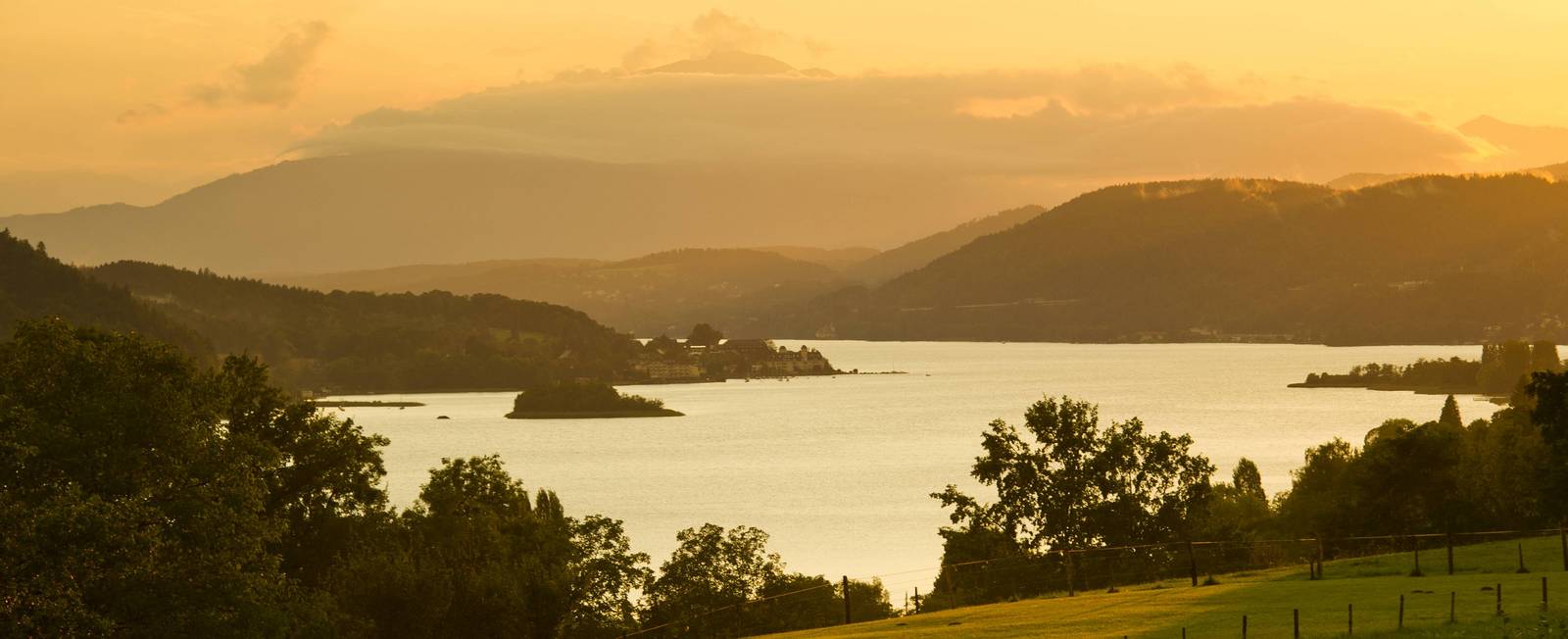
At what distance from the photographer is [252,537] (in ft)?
93.8

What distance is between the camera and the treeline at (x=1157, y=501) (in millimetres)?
44062

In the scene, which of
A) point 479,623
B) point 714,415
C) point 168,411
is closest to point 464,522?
point 479,623

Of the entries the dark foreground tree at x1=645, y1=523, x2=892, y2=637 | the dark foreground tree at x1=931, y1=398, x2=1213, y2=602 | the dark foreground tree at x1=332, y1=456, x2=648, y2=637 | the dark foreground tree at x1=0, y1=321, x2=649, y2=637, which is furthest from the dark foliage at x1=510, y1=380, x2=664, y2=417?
the dark foreground tree at x1=0, y1=321, x2=649, y2=637

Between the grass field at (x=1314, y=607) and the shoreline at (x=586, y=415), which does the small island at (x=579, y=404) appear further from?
the grass field at (x=1314, y=607)

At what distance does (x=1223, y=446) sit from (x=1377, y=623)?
103293 millimetres

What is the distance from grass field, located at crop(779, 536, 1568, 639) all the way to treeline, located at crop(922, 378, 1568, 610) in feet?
23.0

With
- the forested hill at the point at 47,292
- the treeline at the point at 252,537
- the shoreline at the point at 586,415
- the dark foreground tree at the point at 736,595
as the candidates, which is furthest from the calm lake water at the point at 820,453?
the forested hill at the point at 47,292

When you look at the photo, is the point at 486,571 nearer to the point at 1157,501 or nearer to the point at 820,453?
the point at 1157,501

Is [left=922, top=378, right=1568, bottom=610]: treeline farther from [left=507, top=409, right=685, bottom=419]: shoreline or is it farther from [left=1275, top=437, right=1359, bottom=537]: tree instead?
[left=507, top=409, right=685, bottom=419]: shoreline

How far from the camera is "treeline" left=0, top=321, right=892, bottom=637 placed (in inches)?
991

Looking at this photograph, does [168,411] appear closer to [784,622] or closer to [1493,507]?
[784,622]

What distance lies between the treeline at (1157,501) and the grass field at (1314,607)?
23.0ft

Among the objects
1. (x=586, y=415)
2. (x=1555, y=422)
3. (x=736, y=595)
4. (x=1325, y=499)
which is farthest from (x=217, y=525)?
(x=586, y=415)

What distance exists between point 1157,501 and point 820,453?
83.3 meters
